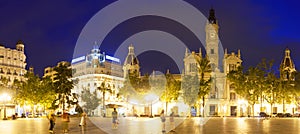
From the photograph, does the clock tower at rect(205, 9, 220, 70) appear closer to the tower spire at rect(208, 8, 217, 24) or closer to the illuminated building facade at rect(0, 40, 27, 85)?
the tower spire at rect(208, 8, 217, 24)

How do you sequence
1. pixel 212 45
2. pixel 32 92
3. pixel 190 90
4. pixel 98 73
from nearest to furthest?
1. pixel 190 90
2. pixel 32 92
3. pixel 212 45
4. pixel 98 73

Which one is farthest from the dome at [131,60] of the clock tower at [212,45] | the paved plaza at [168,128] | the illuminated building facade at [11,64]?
the paved plaza at [168,128]

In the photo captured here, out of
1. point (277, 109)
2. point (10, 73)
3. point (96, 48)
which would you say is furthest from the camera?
point (96, 48)

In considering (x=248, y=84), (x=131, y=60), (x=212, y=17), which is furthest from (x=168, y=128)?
(x=131, y=60)

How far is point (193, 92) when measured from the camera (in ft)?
268

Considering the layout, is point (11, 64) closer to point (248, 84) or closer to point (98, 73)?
point (98, 73)

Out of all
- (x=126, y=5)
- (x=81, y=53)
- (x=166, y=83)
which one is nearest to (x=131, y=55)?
(x=81, y=53)

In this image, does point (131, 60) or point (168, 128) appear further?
point (131, 60)

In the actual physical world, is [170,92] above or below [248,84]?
below

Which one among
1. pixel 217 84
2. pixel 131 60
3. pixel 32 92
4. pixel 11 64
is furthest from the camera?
pixel 131 60

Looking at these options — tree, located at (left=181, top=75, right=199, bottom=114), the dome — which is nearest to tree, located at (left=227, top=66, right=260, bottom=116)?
tree, located at (left=181, top=75, right=199, bottom=114)

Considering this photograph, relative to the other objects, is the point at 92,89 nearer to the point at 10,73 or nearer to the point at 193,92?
the point at 10,73

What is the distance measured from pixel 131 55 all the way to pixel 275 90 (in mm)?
68093

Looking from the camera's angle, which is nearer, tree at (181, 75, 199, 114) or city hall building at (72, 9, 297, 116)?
tree at (181, 75, 199, 114)
